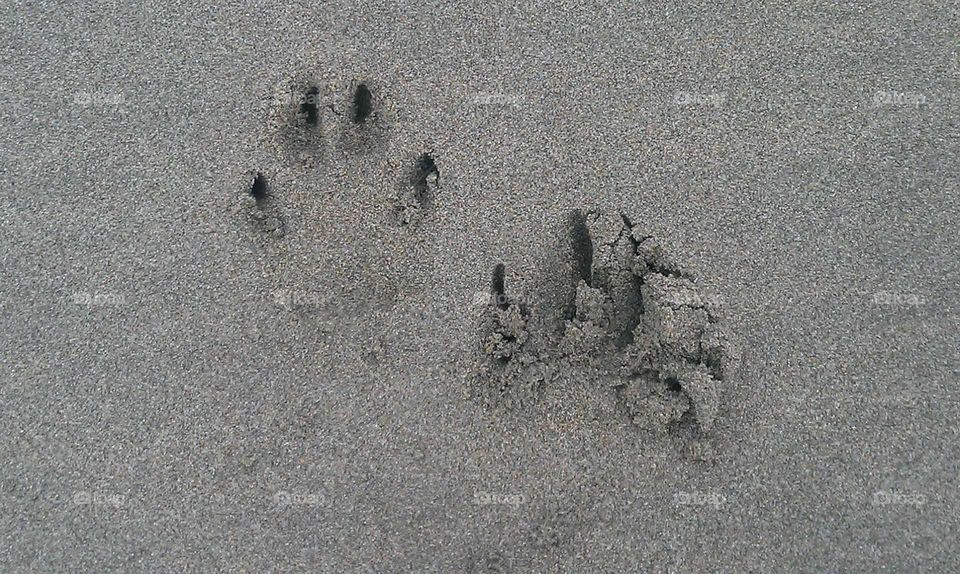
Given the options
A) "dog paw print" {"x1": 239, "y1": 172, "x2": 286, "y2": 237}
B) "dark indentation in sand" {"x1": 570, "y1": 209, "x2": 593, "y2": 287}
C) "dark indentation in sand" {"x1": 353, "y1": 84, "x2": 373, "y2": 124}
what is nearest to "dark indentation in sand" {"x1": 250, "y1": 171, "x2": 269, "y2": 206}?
"dog paw print" {"x1": 239, "y1": 172, "x2": 286, "y2": 237}

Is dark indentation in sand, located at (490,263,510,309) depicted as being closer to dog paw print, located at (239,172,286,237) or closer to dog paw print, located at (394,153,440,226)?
dog paw print, located at (394,153,440,226)

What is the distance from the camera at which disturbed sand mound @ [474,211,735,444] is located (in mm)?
1770

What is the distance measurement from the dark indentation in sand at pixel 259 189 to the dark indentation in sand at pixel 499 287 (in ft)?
2.71

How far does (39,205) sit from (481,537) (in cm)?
188

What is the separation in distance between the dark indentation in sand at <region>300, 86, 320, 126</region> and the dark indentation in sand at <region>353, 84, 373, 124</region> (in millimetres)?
128

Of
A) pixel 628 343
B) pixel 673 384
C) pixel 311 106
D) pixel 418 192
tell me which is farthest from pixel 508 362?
pixel 311 106

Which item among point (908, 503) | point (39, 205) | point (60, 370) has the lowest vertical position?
point (908, 503)

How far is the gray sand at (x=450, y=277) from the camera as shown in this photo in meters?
1.80

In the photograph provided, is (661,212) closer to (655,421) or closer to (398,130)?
(655,421)

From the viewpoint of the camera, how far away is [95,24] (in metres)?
2.00

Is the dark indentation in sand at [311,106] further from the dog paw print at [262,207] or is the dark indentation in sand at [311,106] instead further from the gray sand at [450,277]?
the dog paw print at [262,207]

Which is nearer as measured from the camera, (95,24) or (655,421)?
(655,421)

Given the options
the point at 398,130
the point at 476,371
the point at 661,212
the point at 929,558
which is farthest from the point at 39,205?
the point at 929,558

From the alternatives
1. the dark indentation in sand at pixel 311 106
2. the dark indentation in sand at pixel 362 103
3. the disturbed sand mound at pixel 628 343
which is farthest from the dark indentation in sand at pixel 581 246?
the dark indentation in sand at pixel 311 106
